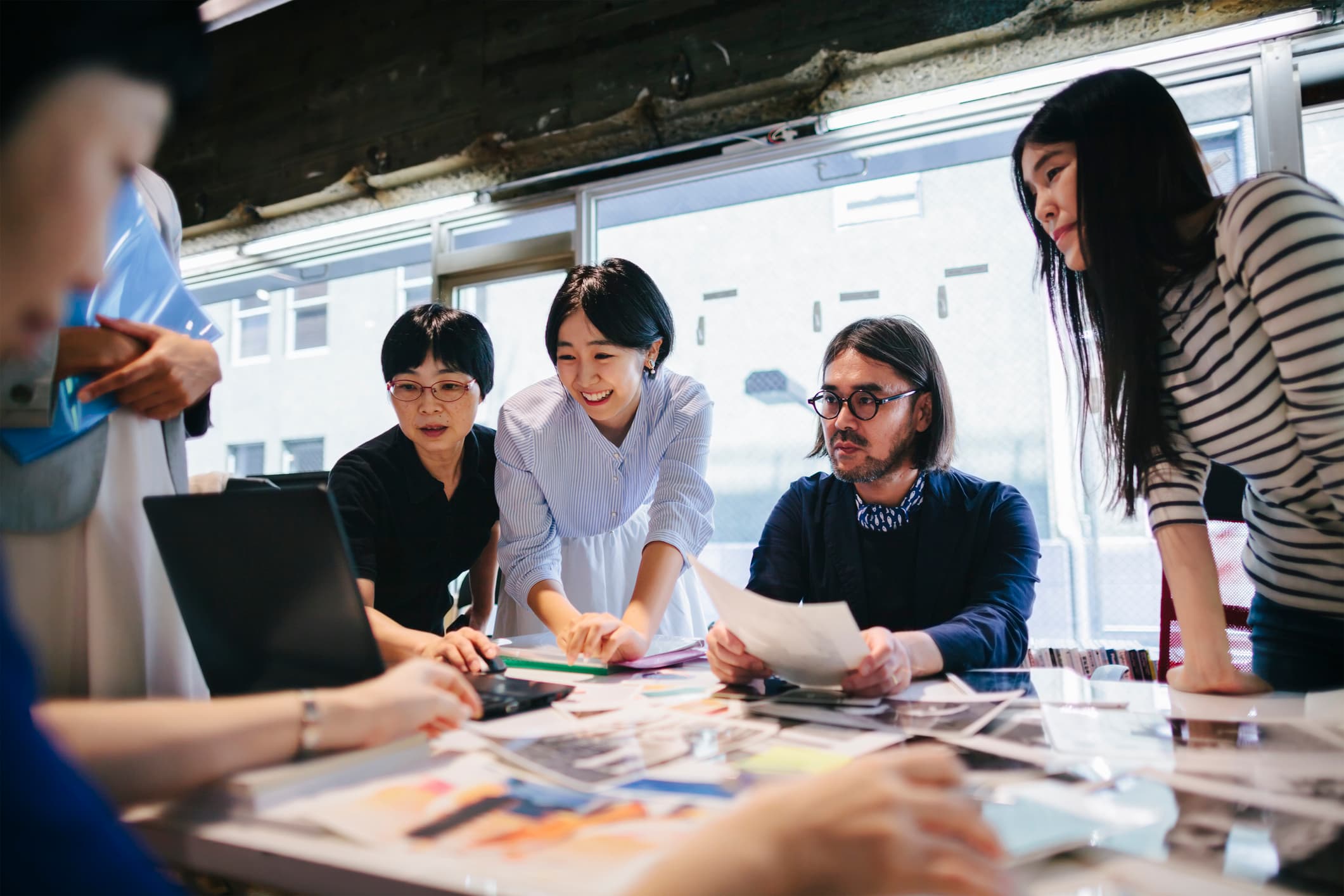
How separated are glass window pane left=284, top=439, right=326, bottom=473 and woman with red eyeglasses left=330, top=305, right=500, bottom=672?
404 centimetres

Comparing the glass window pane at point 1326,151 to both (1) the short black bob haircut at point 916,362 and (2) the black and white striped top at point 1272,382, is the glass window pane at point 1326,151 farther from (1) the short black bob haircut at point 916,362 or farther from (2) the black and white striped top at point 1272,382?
(2) the black and white striped top at point 1272,382

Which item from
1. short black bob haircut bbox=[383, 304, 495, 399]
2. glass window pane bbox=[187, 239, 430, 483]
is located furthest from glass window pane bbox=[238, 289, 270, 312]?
short black bob haircut bbox=[383, 304, 495, 399]

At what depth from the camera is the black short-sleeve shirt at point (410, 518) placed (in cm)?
180

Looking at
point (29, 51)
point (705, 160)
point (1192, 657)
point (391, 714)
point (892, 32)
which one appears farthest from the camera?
point (705, 160)

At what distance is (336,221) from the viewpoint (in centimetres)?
415

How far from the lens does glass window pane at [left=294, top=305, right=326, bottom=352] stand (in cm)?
586

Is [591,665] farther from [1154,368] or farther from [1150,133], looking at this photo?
[1150,133]

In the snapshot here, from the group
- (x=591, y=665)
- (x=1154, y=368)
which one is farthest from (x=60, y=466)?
(x=1154, y=368)

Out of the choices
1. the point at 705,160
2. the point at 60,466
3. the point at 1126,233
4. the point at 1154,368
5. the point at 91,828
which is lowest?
the point at 91,828

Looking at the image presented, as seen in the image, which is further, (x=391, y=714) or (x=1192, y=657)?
(x=1192, y=657)

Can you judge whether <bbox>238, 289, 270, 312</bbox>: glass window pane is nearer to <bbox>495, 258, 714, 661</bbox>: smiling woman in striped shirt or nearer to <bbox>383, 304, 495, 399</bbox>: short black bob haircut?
<bbox>383, 304, 495, 399</bbox>: short black bob haircut

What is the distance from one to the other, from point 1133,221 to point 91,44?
1223 millimetres

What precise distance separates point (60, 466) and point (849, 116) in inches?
109

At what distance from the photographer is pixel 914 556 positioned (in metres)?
1.74
